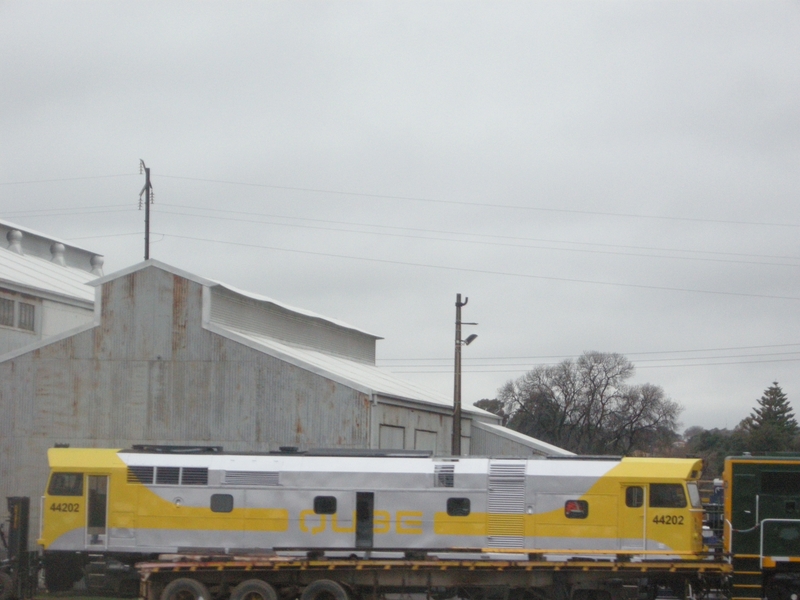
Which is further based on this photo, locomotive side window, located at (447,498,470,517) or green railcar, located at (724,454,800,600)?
locomotive side window, located at (447,498,470,517)

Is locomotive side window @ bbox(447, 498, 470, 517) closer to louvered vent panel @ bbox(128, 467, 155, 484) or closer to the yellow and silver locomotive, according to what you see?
the yellow and silver locomotive

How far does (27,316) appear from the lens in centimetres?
4409

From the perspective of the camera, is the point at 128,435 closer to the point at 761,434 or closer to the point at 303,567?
the point at 303,567

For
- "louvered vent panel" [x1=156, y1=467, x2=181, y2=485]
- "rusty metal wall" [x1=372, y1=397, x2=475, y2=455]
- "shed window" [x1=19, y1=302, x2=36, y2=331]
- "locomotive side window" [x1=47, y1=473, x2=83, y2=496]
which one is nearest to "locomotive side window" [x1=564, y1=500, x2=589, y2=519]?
"louvered vent panel" [x1=156, y1=467, x2=181, y2=485]

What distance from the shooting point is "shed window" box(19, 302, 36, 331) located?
143ft

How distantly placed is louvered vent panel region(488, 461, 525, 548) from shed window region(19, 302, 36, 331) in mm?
26875

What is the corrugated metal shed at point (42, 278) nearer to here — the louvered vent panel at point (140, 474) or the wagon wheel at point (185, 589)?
the louvered vent panel at point (140, 474)

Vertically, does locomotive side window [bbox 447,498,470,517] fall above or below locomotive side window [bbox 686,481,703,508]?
below

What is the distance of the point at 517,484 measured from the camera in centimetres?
2422

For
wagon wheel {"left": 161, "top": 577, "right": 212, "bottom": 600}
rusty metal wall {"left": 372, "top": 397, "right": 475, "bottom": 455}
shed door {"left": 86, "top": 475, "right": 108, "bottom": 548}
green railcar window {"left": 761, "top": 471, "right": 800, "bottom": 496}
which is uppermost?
rusty metal wall {"left": 372, "top": 397, "right": 475, "bottom": 455}

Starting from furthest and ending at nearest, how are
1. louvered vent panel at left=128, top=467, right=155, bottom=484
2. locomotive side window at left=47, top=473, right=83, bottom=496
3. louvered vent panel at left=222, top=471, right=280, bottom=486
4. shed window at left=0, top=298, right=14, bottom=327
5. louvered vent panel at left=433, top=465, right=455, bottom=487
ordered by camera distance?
shed window at left=0, top=298, right=14, bottom=327
locomotive side window at left=47, top=473, right=83, bottom=496
louvered vent panel at left=128, top=467, right=155, bottom=484
louvered vent panel at left=222, top=471, right=280, bottom=486
louvered vent panel at left=433, top=465, right=455, bottom=487

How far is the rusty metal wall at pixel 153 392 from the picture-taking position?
33.5 m

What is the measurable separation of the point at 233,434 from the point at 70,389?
5.97 metres

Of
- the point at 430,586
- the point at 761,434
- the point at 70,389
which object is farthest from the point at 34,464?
the point at 761,434
